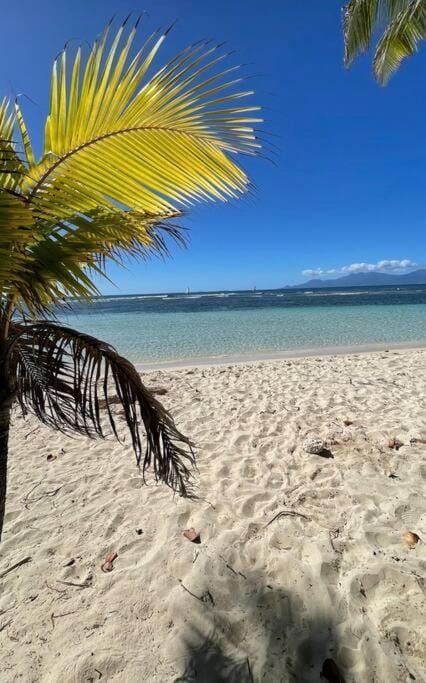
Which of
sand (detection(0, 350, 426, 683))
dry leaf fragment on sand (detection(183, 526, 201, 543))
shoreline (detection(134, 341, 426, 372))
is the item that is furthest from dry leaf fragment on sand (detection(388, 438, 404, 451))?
shoreline (detection(134, 341, 426, 372))

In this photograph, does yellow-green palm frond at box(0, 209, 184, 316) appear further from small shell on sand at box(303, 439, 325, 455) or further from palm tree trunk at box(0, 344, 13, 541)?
small shell on sand at box(303, 439, 325, 455)

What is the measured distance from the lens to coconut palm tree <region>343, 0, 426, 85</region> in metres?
4.85

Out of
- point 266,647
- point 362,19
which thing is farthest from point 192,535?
point 362,19

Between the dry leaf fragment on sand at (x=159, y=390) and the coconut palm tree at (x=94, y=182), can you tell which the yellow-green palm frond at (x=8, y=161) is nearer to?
the coconut palm tree at (x=94, y=182)

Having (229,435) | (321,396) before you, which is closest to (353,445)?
(229,435)

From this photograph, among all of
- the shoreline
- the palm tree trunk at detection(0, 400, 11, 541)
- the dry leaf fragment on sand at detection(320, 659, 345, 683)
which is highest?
the palm tree trunk at detection(0, 400, 11, 541)

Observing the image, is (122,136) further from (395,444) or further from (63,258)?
(395,444)

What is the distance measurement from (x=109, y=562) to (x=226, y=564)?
2.75 feet

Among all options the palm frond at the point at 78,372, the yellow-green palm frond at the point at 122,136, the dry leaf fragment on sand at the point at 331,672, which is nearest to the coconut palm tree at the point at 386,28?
the yellow-green palm frond at the point at 122,136

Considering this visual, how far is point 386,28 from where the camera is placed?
213 inches

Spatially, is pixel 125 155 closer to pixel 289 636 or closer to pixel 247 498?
pixel 289 636

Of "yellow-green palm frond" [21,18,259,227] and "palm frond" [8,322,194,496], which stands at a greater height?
"yellow-green palm frond" [21,18,259,227]

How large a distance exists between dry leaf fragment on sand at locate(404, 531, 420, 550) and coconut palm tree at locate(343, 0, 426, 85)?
631 centimetres

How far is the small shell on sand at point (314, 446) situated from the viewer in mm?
3732
